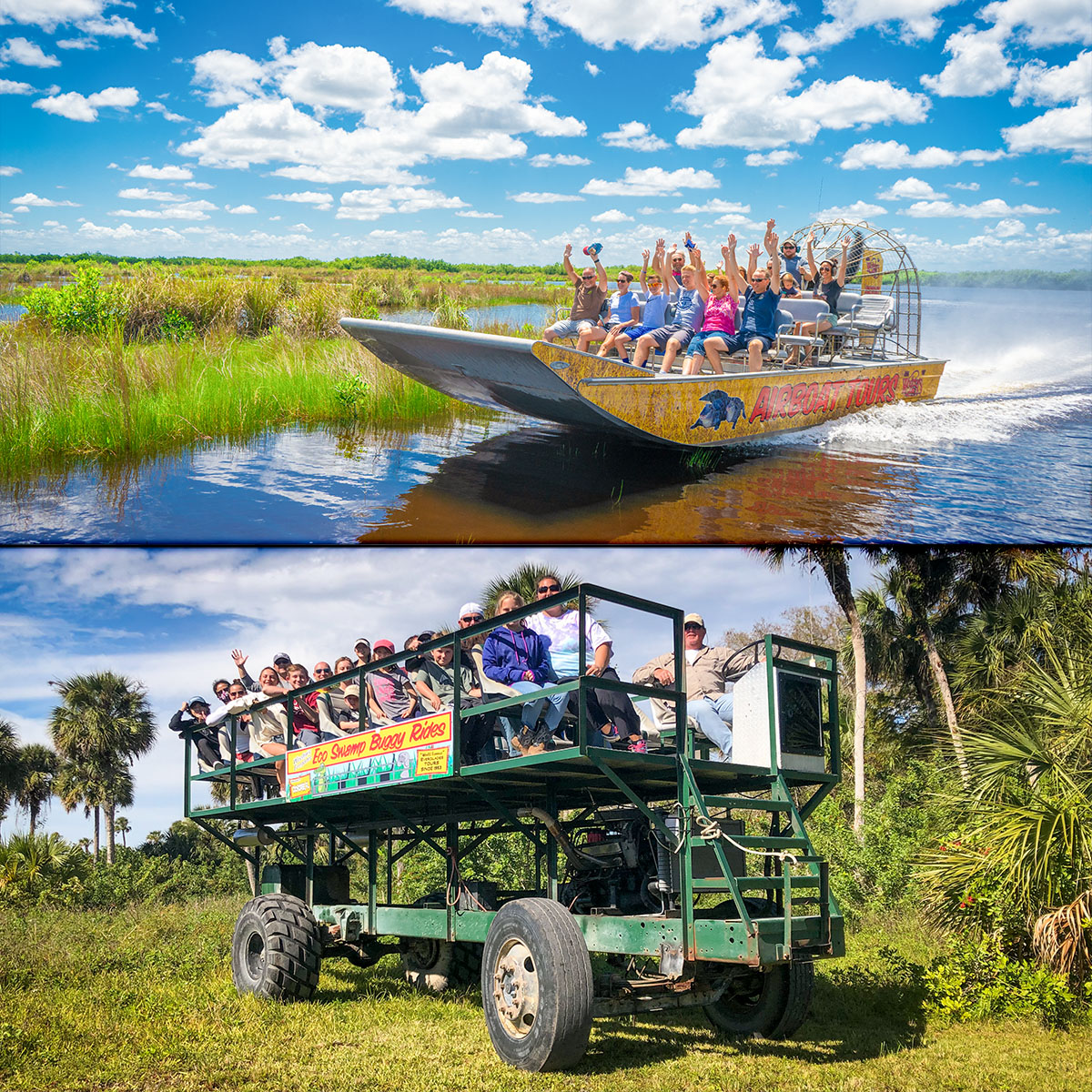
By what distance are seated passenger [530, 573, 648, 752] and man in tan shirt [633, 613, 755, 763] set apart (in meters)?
0.36

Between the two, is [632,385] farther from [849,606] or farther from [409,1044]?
[849,606]

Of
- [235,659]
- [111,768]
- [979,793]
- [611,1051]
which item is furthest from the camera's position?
[111,768]

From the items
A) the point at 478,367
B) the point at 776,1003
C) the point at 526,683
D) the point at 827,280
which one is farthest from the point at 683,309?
the point at 776,1003

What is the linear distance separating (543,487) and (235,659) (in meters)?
3.65

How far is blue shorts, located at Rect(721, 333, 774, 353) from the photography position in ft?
35.1

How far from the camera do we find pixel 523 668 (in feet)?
22.0

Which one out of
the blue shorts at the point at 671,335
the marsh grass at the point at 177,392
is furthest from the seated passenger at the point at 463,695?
the blue shorts at the point at 671,335

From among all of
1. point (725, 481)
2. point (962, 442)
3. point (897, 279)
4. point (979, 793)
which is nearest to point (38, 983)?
point (725, 481)

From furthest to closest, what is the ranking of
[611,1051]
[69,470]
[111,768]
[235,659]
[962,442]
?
[111,768]
[962,442]
[235,659]
[69,470]
[611,1051]

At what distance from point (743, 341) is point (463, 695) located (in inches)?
208

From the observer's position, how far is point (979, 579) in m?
20.7

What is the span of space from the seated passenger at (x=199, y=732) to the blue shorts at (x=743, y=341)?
656cm

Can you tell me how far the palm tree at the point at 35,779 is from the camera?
31.1 meters

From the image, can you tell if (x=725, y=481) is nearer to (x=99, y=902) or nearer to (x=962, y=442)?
(x=962, y=442)
